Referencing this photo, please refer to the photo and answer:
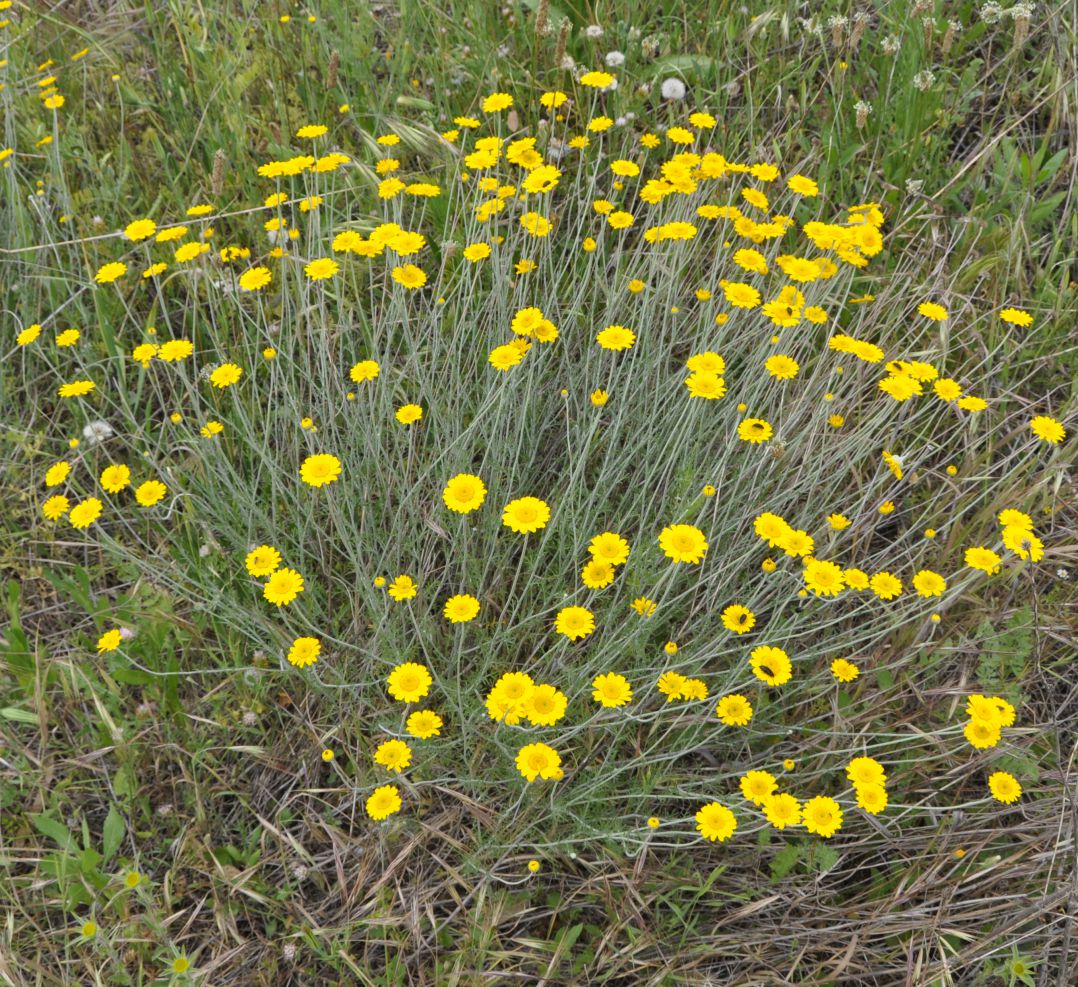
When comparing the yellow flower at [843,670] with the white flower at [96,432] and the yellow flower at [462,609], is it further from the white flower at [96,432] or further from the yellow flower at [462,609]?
the white flower at [96,432]

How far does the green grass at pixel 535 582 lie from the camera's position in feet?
5.27

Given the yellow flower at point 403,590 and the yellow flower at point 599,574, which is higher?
the yellow flower at point 599,574

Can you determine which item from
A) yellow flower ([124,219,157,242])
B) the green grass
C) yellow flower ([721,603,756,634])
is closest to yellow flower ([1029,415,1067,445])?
the green grass

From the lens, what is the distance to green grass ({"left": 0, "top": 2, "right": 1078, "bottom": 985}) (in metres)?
1.61

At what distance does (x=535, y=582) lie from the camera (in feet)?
6.49

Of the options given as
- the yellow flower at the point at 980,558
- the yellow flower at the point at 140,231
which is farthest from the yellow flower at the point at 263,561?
the yellow flower at the point at 980,558

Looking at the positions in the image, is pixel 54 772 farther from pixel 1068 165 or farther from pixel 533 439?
pixel 1068 165

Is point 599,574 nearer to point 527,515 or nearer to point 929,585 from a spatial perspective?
point 527,515

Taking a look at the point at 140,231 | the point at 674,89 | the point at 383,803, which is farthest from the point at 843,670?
the point at 674,89

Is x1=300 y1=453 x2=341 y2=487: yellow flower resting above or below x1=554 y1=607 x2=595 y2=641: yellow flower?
above

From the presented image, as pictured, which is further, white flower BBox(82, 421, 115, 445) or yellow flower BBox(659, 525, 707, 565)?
white flower BBox(82, 421, 115, 445)

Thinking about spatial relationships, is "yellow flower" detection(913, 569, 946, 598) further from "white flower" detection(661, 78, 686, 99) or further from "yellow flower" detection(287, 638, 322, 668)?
"white flower" detection(661, 78, 686, 99)

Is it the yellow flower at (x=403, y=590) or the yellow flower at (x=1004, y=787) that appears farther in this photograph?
the yellow flower at (x=403, y=590)

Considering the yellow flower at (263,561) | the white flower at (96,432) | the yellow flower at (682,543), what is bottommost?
the white flower at (96,432)
